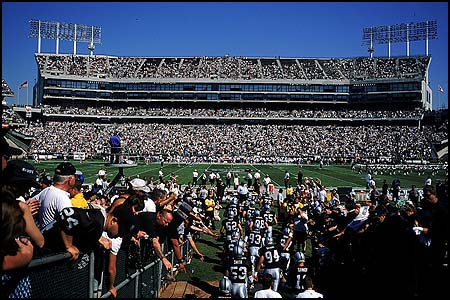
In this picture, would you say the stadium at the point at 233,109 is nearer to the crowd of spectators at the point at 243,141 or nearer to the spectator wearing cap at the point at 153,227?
the crowd of spectators at the point at 243,141

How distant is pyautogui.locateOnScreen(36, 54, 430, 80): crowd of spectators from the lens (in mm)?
78812

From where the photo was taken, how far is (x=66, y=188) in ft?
16.6

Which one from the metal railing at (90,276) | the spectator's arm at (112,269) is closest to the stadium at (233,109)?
the metal railing at (90,276)

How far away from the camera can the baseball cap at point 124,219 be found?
18.5ft

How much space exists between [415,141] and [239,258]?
59780 mm

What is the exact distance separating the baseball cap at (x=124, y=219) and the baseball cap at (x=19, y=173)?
5.95ft

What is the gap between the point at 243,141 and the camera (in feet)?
219

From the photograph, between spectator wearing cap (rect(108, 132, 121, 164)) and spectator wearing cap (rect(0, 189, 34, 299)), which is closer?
spectator wearing cap (rect(0, 189, 34, 299))

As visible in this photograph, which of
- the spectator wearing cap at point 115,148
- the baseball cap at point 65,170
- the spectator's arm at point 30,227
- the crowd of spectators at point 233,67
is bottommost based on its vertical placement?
the spectator's arm at point 30,227

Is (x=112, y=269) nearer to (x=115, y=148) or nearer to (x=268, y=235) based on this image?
(x=115, y=148)

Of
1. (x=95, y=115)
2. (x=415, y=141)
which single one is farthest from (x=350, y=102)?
(x=95, y=115)

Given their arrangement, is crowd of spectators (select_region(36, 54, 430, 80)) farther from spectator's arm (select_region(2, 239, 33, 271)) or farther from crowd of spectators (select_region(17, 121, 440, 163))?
spectator's arm (select_region(2, 239, 33, 271))

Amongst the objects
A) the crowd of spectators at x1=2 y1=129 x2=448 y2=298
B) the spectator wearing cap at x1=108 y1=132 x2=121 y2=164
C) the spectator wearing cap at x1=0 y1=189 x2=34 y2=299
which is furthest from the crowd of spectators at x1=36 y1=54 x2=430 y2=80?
the spectator wearing cap at x1=0 y1=189 x2=34 y2=299

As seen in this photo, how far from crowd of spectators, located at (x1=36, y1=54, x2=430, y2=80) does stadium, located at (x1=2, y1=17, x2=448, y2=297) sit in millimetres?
189
